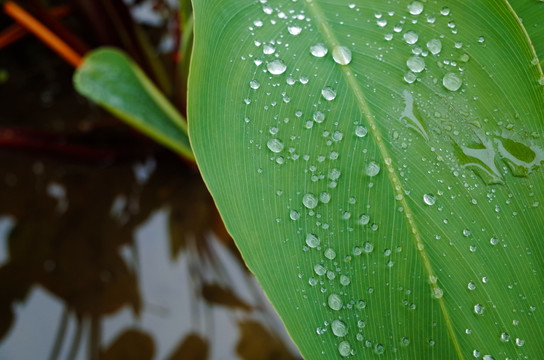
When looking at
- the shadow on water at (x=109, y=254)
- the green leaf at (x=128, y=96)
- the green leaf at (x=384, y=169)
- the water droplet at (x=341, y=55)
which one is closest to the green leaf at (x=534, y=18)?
the green leaf at (x=384, y=169)

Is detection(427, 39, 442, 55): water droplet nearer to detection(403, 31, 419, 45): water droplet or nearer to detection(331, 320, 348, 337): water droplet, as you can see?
detection(403, 31, 419, 45): water droplet

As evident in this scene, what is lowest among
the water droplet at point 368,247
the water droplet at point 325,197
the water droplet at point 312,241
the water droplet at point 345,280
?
the water droplet at point 345,280

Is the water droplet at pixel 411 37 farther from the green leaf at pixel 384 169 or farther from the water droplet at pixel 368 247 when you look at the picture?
the water droplet at pixel 368 247

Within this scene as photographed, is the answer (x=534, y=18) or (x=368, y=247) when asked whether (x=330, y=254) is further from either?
(x=534, y=18)

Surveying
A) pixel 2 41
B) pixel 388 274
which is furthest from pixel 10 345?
pixel 388 274

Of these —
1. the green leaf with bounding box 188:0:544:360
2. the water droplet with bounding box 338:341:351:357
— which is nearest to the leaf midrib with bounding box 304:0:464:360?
the green leaf with bounding box 188:0:544:360

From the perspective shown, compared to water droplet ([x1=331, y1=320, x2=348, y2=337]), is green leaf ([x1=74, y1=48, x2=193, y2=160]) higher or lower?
higher

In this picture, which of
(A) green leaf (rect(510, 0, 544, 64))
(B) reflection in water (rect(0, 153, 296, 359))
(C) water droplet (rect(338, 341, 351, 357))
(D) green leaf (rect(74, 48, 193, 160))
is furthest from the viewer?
(B) reflection in water (rect(0, 153, 296, 359))

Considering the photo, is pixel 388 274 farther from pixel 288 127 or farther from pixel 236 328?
pixel 236 328

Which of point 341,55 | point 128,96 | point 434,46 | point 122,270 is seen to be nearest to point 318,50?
point 341,55
